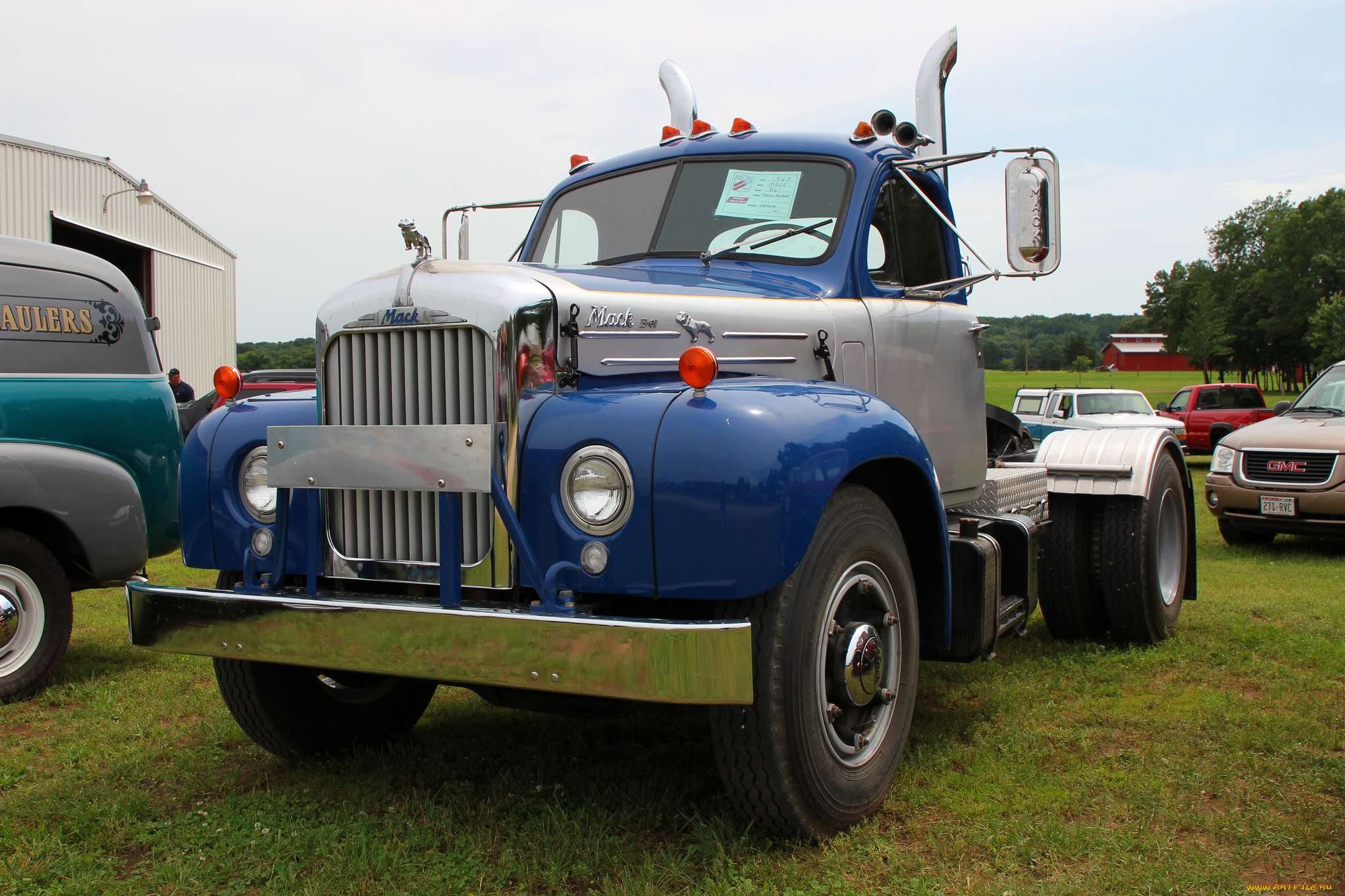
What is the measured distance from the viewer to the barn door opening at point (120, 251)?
2222cm

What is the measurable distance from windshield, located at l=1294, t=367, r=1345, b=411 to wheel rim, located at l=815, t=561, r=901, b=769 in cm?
888

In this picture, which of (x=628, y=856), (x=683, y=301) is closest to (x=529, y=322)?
(x=683, y=301)

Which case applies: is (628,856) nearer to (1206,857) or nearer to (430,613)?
(430,613)

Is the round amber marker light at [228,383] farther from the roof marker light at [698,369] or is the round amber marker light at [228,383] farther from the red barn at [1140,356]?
the red barn at [1140,356]

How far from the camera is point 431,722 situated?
4.54 m

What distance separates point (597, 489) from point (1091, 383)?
68.2 m

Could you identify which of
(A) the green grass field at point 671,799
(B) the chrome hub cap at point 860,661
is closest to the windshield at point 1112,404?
(A) the green grass field at point 671,799

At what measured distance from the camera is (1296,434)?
959cm

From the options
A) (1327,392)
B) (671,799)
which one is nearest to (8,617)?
(671,799)

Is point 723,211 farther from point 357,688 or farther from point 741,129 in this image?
point 357,688

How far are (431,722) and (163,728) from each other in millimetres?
1111

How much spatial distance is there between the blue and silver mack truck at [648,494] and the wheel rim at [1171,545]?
2.01 m

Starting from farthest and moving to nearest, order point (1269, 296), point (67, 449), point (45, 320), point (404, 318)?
point (1269, 296)
point (45, 320)
point (67, 449)
point (404, 318)

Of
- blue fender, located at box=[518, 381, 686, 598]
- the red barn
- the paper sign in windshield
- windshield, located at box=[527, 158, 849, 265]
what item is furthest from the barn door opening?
the red barn
